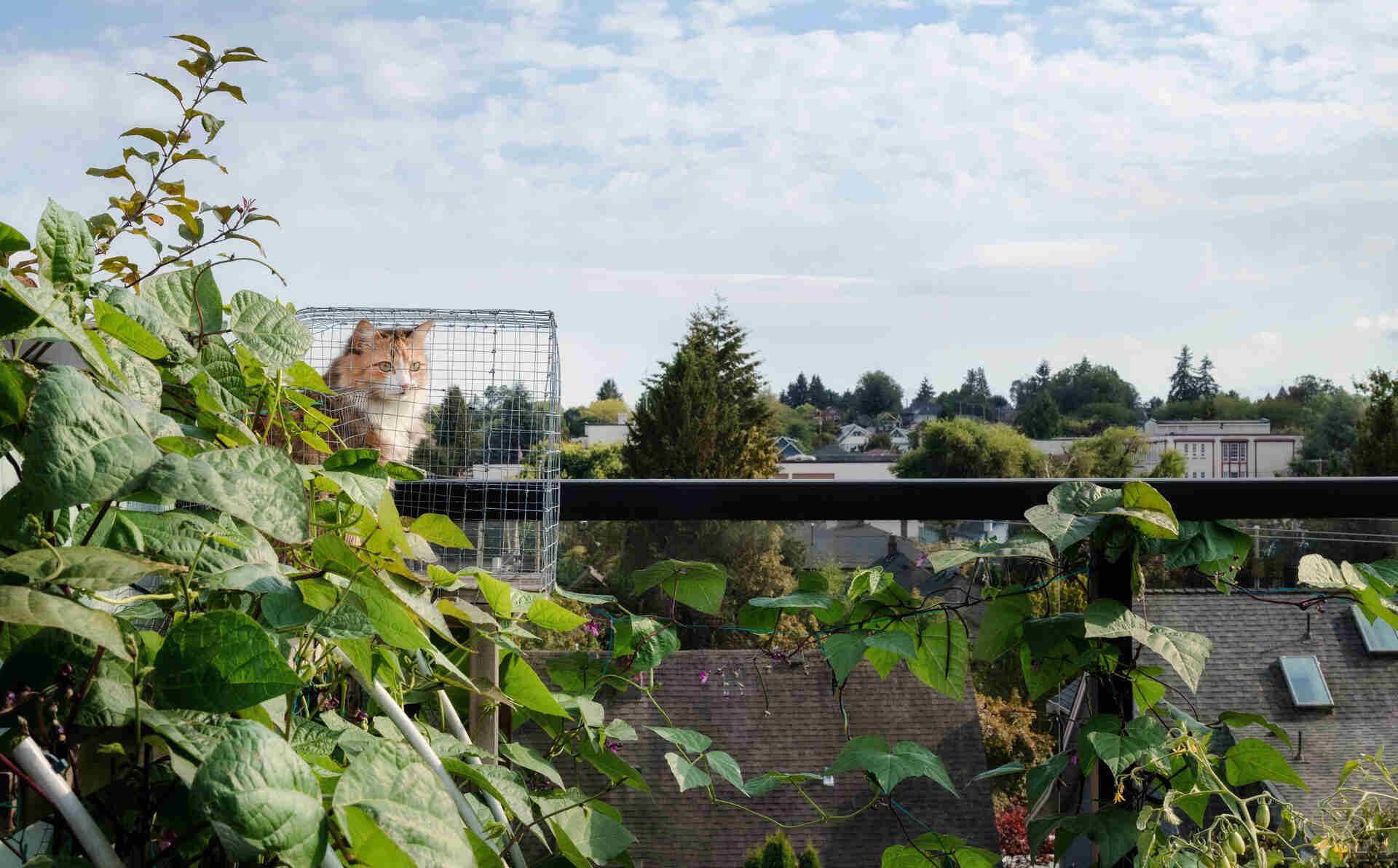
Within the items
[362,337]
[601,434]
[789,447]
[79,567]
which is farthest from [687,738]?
[789,447]

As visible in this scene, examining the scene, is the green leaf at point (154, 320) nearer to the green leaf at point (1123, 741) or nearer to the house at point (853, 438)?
the green leaf at point (1123, 741)

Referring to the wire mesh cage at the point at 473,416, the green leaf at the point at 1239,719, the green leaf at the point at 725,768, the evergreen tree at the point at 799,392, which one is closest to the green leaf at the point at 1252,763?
the green leaf at the point at 1239,719

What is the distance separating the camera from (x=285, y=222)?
0.89m

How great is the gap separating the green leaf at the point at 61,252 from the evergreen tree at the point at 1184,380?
46.4m

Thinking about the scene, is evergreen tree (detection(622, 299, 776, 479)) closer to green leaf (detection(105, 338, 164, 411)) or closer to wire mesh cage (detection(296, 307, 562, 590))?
wire mesh cage (detection(296, 307, 562, 590))

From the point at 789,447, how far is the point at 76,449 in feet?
101

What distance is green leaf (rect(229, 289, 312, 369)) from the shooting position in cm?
61

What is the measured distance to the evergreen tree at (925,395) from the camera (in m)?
42.5

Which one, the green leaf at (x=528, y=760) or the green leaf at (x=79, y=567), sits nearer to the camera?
the green leaf at (x=79, y=567)

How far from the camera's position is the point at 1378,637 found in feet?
3.80

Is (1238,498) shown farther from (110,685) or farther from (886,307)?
(886,307)

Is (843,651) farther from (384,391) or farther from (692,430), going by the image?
(692,430)

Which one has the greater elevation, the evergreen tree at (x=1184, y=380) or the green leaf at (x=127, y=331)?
the evergreen tree at (x=1184, y=380)

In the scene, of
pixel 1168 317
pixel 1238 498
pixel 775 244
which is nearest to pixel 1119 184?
pixel 1168 317
